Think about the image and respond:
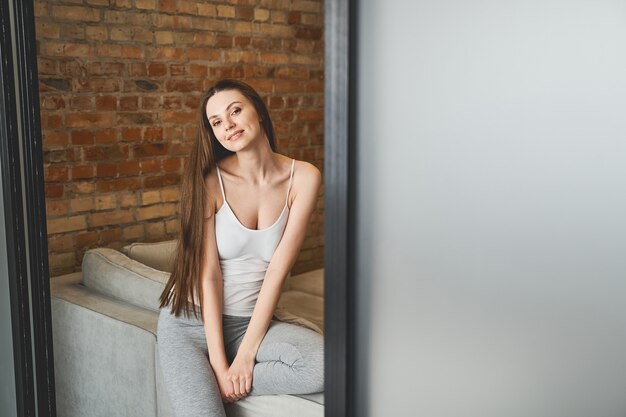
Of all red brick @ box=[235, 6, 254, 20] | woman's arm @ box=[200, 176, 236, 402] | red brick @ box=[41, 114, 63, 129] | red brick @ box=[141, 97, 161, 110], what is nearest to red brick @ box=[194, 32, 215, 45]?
red brick @ box=[235, 6, 254, 20]

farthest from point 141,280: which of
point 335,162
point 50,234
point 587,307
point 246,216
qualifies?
point 587,307

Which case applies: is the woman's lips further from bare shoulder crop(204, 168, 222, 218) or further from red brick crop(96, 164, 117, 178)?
red brick crop(96, 164, 117, 178)

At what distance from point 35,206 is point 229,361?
0.74 m

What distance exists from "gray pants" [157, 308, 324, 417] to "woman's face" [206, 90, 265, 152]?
41 cm

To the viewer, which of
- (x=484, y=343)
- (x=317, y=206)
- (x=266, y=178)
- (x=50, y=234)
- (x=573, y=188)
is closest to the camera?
(x=573, y=188)

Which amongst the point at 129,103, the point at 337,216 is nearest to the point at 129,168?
the point at 129,103

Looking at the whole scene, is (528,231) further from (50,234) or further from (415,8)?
(50,234)

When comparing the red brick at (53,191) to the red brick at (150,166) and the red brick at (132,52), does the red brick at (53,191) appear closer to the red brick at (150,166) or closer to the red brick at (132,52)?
the red brick at (150,166)

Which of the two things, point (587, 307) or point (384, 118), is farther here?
point (384, 118)

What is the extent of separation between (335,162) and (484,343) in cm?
37

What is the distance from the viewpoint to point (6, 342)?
6.73 ft

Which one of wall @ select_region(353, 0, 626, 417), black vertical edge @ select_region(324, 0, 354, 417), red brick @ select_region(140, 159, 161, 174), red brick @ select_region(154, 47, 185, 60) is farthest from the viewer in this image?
red brick @ select_region(140, 159, 161, 174)

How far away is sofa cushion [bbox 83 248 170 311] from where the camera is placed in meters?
1.89

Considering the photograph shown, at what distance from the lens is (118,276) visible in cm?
197
